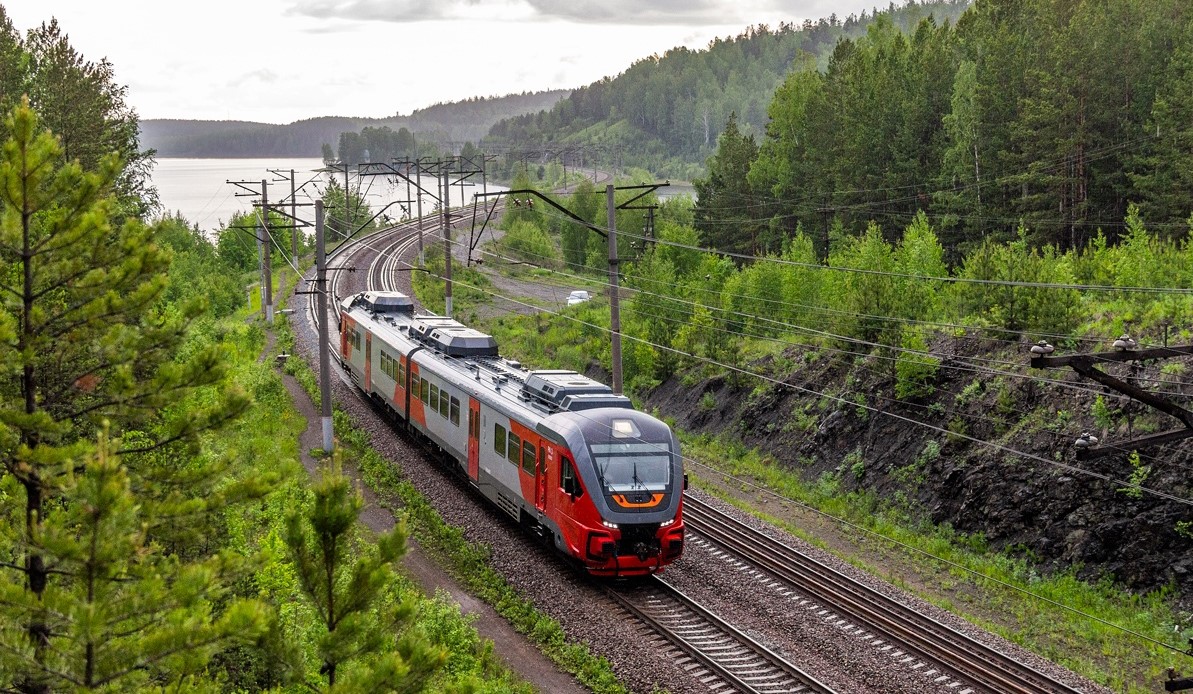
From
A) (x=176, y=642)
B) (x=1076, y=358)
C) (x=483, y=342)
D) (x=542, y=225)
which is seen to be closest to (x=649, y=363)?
(x=483, y=342)

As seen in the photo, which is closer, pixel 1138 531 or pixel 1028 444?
pixel 1138 531

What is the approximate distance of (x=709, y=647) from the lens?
56.2 feet

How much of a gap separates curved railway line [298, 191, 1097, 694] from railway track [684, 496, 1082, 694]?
0.05 ft

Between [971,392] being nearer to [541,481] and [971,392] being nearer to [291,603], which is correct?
[541,481]

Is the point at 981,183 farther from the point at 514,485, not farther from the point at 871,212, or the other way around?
the point at 514,485

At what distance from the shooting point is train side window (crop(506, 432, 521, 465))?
2142 centimetres

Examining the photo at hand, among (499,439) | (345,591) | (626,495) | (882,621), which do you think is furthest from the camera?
(499,439)

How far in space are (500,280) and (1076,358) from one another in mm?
54948

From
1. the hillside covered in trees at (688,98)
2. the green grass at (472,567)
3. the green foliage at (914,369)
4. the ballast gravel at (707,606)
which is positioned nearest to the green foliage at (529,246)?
the green grass at (472,567)

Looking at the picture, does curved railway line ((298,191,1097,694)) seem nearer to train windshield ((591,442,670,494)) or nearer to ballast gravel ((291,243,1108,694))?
ballast gravel ((291,243,1108,694))

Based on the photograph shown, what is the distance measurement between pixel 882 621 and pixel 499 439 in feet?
28.0

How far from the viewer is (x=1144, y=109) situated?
37969 millimetres

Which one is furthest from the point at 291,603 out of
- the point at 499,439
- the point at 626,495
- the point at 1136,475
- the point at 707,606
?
the point at 1136,475

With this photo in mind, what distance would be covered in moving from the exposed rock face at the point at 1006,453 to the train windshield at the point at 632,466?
5.95 metres
